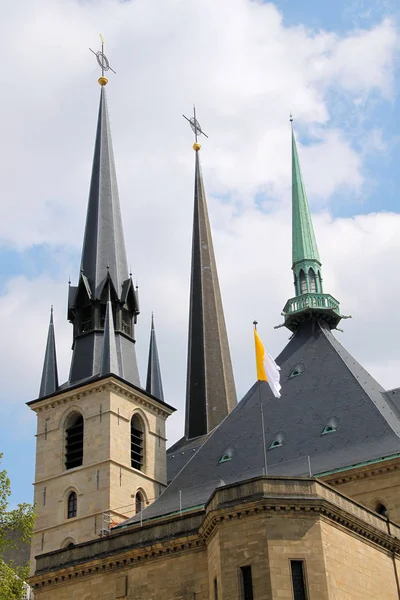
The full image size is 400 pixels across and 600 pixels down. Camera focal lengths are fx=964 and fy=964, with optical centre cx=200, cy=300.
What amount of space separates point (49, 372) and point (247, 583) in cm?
2722

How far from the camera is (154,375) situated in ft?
176

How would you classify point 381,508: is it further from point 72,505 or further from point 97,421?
point 72,505

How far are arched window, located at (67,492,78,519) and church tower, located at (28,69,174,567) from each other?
49 mm

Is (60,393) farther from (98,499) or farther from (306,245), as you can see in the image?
(306,245)

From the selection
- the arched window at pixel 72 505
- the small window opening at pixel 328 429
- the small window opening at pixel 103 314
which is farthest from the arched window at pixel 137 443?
the small window opening at pixel 328 429

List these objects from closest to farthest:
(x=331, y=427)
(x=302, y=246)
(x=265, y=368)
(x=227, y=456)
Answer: (x=265, y=368) < (x=331, y=427) < (x=227, y=456) < (x=302, y=246)

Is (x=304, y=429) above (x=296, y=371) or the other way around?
the other way around

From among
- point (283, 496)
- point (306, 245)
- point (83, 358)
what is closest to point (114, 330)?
point (83, 358)

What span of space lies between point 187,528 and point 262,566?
478 centimetres

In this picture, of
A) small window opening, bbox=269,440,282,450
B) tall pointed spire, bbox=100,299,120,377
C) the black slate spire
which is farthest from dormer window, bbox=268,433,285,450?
the black slate spire

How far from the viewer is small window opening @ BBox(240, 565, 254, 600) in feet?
87.7

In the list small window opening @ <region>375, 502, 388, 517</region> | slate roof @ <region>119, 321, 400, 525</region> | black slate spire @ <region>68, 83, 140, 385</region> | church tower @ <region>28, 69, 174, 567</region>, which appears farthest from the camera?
black slate spire @ <region>68, 83, 140, 385</region>

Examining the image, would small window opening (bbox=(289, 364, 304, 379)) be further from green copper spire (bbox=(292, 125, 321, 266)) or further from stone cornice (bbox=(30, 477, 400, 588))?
stone cornice (bbox=(30, 477, 400, 588))

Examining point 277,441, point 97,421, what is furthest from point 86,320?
point 277,441
